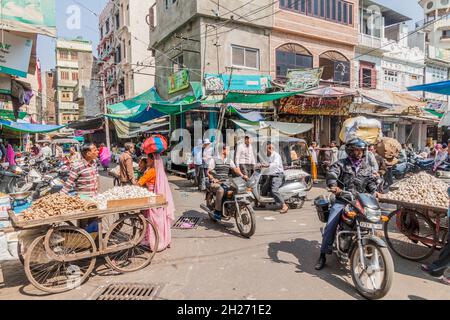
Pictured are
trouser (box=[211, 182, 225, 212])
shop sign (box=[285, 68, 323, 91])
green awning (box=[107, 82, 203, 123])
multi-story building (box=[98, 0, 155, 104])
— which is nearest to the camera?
trouser (box=[211, 182, 225, 212])

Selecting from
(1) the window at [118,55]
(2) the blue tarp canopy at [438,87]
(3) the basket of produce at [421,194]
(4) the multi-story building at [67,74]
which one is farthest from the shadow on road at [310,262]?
(4) the multi-story building at [67,74]

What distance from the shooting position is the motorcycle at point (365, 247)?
326cm

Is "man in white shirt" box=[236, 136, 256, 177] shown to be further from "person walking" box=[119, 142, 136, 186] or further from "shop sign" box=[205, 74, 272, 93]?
"shop sign" box=[205, 74, 272, 93]

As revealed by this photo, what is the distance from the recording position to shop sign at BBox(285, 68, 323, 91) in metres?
12.5

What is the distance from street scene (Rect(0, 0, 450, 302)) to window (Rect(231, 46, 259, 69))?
7cm

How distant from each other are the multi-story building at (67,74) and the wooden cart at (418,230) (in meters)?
62.1

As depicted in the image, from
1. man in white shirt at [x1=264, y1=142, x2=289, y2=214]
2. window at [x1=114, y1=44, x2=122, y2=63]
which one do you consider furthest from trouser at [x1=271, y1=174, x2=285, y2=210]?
window at [x1=114, y1=44, x2=122, y2=63]

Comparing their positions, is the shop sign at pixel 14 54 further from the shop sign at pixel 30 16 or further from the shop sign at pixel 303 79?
the shop sign at pixel 303 79

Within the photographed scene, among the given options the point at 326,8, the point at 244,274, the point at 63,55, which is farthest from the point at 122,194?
the point at 63,55

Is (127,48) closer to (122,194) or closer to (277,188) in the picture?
(277,188)

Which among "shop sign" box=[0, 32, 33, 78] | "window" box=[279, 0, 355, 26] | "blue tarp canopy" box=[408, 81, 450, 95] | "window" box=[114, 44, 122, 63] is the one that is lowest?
"blue tarp canopy" box=[408, 81, 450, 95]
